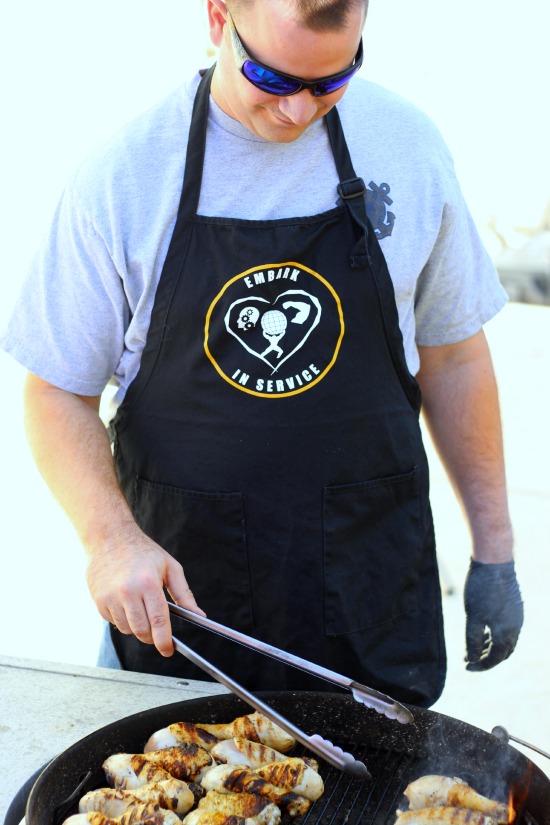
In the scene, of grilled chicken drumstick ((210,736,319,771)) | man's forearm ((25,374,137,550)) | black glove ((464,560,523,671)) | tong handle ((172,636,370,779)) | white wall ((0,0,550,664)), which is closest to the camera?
tong handle ((172,636,370,779))

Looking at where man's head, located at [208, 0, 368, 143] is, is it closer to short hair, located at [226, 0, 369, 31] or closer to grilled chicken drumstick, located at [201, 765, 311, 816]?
short hair, located at [226, 0, 369, 31]

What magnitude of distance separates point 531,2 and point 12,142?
14.1 feet

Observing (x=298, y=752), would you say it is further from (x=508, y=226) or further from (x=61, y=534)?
(x=508, y=226)

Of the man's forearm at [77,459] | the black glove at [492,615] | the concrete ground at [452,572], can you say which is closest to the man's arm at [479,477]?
the black glove at [492,615]

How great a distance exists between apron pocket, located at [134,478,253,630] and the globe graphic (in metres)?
0.31

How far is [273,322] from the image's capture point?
5.57 ft

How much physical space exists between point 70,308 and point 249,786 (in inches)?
36.0

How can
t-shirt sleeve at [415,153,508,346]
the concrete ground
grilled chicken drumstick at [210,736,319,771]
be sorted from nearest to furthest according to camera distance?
1. grilled chicken drumstick at [210,736,319,771]
2. t-shirt sleeve at [415,153,508,346]
3. the concrete ground

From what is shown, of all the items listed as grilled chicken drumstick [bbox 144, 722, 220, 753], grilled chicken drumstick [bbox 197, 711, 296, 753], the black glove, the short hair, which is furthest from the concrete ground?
the short hair

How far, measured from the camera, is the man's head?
144 centimetres

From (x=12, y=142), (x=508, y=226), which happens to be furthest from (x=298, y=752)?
(x=508, y=226)

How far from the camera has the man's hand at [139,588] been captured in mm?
1474

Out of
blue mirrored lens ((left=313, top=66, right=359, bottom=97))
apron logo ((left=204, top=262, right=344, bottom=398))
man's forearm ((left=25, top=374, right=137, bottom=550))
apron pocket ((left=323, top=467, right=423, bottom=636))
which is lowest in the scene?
apron pocket ((left=323, top=467, right=423, bottom=636))

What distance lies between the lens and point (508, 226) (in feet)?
28.9
